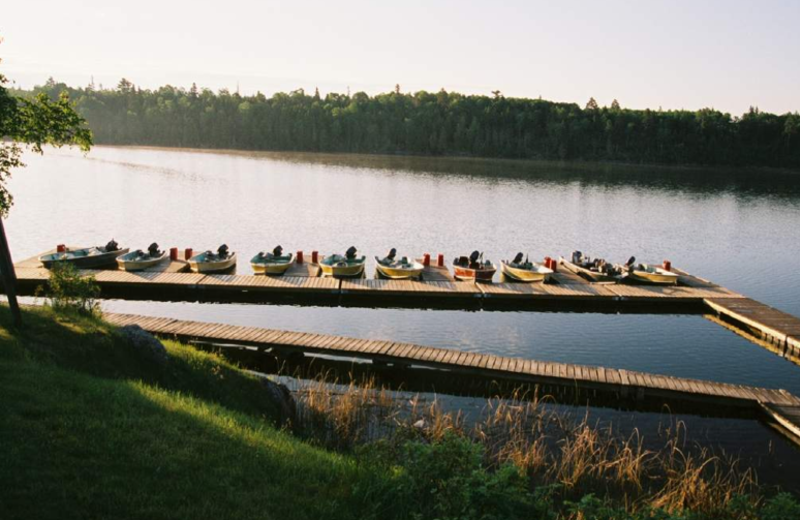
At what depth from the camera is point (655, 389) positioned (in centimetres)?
1725

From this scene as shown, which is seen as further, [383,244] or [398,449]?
[383,244]

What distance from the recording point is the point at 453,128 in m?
154

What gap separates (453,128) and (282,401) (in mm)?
145743

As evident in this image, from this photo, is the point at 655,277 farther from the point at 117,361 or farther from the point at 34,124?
the point at 34,124

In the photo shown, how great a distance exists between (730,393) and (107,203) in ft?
196

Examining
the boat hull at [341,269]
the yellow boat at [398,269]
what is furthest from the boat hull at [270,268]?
the yellow boat at [398,269]

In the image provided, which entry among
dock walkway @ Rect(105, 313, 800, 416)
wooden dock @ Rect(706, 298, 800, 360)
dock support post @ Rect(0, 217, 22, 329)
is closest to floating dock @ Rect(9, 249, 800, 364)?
wooden dock @ Rect(706, 298, 800, 360)

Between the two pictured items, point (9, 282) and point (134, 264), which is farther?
point (134, 264)

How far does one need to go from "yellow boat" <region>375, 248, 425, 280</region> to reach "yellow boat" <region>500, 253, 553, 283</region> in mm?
4544

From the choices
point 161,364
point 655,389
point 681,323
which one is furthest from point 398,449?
point 681,323

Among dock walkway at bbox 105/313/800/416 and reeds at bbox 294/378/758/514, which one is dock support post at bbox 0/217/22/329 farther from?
reeds at bbox 294/378/758/514

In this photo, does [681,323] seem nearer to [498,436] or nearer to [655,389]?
[655,389]

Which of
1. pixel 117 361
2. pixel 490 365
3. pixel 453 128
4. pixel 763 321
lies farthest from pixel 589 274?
pixel 453 128

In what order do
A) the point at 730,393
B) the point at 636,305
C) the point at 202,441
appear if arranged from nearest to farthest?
the point at 202,441, the point at 730,393, the point at 636,305
